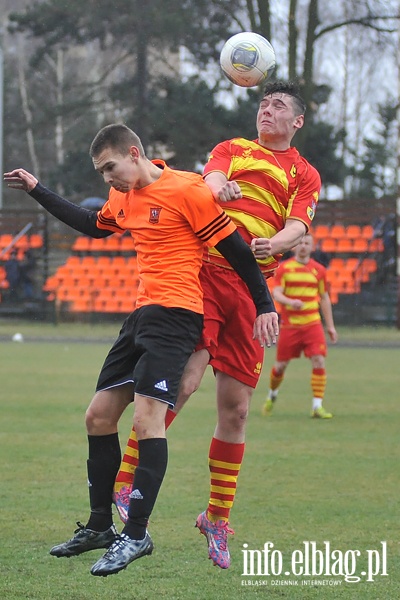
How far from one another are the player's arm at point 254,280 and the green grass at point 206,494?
1322 mm

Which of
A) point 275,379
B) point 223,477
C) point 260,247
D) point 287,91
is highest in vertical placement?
point 287,91

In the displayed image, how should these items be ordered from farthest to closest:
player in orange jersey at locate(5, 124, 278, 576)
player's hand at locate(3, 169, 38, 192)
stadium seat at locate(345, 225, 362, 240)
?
stadium seat at locate(345, 225, 362, 240), player's hand at locate(3, 169, 38, 192), player in orange jersey at locate(5, 124, 278, 576)

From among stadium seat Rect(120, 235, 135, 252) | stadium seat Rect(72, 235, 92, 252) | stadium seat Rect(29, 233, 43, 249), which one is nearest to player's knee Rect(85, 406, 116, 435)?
stadium seat Rect(120, 235, 135, 252)

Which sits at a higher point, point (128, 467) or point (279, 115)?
point (279, 115)

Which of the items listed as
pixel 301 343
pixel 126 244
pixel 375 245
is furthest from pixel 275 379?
pixel 126 244

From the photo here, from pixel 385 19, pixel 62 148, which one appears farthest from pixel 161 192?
pixel 62 148

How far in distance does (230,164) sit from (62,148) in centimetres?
3933

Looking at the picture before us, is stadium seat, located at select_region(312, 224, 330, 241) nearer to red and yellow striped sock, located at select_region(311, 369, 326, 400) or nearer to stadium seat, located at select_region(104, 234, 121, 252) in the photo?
stadium seat, located at select_region(104, 234, 121, 252)

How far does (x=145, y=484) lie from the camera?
17.0 ft

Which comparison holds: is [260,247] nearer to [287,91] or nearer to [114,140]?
[114,140]

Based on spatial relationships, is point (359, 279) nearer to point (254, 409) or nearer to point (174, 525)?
point (254, 409)

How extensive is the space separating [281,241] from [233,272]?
0.32 meters

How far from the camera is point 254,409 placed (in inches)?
509

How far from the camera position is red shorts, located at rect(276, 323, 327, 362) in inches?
488
